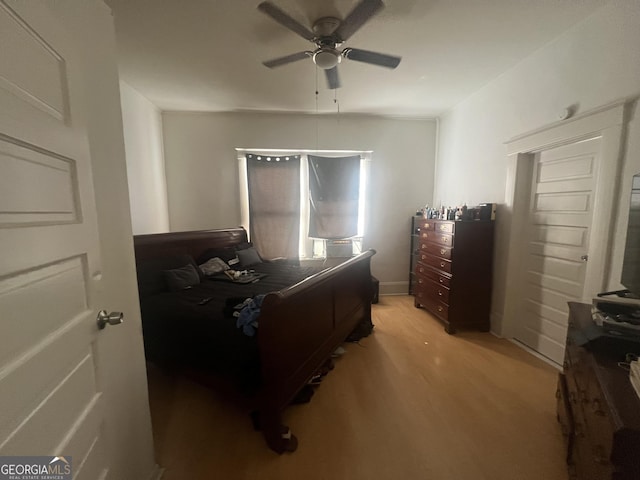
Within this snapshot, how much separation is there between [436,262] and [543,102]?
183cm

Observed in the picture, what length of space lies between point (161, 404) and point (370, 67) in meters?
3.43

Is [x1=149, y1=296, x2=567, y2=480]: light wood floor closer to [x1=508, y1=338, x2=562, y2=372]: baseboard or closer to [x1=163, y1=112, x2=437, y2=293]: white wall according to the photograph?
[x1=508, y1=338, x2=562, y2=372]: baseboard

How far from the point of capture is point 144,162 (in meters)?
3.24

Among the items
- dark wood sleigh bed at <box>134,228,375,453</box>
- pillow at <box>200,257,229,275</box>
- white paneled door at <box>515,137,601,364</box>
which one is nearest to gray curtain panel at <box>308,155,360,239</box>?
dark wood sleigh bed at <box>134,228,375,453</box>

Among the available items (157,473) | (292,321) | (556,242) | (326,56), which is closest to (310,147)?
(326,56)

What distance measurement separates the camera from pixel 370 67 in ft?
8.46

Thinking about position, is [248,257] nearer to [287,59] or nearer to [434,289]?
[287,59]

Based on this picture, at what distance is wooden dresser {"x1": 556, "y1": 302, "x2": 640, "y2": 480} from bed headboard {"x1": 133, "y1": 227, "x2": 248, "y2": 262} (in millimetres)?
3301

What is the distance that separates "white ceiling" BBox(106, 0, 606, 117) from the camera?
1842mm

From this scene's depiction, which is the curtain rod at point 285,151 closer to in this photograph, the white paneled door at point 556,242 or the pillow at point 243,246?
the pillow at point 243,246

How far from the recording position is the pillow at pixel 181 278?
254 cm

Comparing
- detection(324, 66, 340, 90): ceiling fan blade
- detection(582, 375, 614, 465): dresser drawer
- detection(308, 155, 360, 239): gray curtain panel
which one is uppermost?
detection(324, 66, 340, 90): ceiling fan blade

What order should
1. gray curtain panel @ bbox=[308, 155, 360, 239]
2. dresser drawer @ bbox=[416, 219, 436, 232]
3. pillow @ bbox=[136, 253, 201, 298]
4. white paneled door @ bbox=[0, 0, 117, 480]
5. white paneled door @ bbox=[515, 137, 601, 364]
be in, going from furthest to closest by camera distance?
gray curtain panel @ bbox=[308, 155, 360, 239] → dresser drawer @ bbox=[416, 219, 436, 232] → pillow @ bbox=[136, 253, 201, 298] → white paneled door @ bbox=[515, 137, 601, 364] → white paneled door @ bbox=[0, 0, 117, 480]

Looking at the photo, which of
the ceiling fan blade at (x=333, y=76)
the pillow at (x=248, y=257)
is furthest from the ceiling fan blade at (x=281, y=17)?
the pillow at (x=248, y=257)
